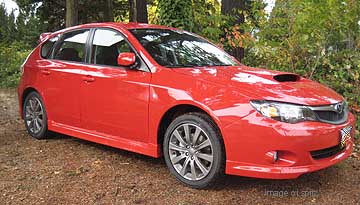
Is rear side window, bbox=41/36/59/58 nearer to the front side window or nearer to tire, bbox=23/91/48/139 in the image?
tire, bbox=23/91/48/139

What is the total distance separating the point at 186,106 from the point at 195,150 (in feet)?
1.50

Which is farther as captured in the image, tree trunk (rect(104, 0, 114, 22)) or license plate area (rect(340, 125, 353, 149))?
tree trunk (rect(104, 0, 114, 22))

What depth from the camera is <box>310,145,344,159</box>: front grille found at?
373 cm

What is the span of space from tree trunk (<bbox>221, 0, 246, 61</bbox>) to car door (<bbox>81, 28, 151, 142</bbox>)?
4122 millimetres

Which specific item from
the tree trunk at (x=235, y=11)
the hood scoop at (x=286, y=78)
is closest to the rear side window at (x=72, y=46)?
the hood scoop at (x=286, y=78)

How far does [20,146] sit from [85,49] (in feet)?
5.51

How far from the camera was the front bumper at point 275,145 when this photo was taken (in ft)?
11.7

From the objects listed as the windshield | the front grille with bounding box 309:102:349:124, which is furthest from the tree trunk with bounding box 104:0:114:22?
the front grille with bounding box 309:102:349:124

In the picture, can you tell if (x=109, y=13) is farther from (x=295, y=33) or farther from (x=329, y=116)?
(x=329, y=116)

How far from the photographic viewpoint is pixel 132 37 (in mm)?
4801

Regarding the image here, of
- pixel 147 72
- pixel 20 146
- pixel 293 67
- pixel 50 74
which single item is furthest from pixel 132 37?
pixel 293 67

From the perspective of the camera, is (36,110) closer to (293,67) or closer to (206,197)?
(206,197)

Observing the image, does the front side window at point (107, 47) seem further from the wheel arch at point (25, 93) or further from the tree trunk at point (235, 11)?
the tree trunk at point (235, 11)

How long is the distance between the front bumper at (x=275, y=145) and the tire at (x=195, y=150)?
0.14 meters
